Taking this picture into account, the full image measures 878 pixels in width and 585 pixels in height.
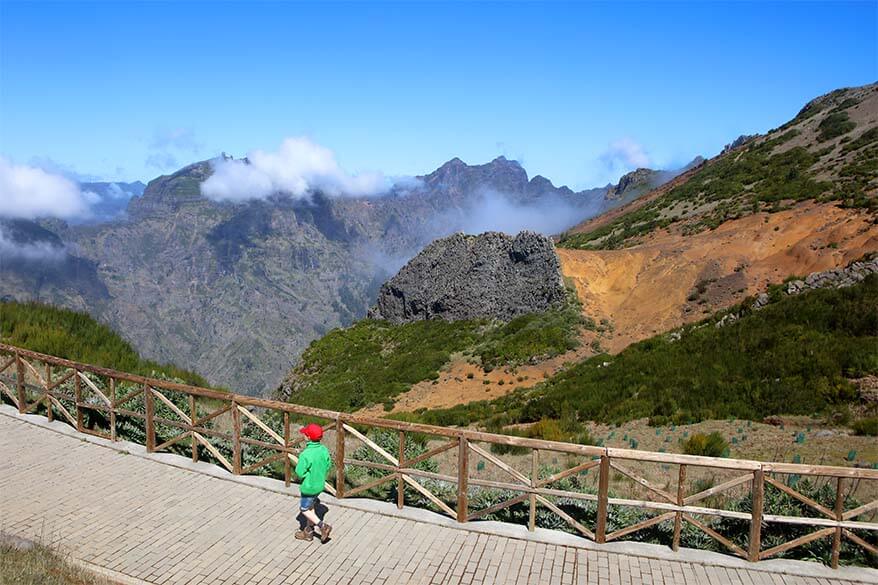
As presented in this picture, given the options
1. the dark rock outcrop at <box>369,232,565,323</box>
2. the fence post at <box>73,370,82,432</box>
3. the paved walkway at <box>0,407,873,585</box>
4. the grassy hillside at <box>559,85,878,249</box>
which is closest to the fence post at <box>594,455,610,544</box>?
the paved walkway at <box>0,407,873,585</box>

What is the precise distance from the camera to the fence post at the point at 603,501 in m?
7.84

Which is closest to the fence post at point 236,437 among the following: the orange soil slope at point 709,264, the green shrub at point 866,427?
the green shrub at point 866,427

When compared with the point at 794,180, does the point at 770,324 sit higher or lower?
lower

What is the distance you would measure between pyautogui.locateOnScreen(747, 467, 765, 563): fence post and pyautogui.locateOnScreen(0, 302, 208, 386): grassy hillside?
48.7ft

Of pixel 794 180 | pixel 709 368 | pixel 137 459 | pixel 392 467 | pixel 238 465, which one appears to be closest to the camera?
pixel 392 467

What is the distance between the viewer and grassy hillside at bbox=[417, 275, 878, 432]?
16.4 meters

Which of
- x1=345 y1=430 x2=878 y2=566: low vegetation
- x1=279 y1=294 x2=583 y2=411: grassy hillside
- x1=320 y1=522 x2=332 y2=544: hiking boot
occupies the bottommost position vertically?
x1=279 y1=294 x2=583 y2=411: grassy hillside

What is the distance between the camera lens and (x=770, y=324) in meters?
21.3

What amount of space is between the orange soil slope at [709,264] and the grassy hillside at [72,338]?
2066cm

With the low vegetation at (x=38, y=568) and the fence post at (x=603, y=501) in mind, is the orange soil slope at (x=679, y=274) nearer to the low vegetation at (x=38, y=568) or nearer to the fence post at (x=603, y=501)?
the fence post at (x=603, y=501)

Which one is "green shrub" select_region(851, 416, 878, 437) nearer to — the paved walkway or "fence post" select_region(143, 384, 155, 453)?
the paved walkway

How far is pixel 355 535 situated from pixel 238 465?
291cm

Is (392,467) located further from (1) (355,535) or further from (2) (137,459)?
(2) (137,459)

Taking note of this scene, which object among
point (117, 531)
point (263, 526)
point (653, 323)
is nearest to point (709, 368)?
point (653, 323)
